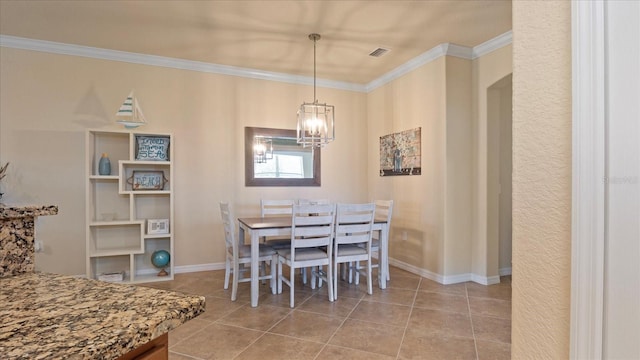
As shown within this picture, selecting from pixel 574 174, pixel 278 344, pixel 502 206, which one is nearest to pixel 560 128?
pixel 574 174

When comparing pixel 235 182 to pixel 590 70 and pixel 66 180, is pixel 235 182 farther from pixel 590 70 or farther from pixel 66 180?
pixel 590 70

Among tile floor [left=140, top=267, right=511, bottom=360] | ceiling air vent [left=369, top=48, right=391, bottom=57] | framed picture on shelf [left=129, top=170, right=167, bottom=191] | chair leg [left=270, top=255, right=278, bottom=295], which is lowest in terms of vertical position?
tile floor [left=140, top=267, right=511, bottom=360]

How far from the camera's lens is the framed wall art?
416 cm

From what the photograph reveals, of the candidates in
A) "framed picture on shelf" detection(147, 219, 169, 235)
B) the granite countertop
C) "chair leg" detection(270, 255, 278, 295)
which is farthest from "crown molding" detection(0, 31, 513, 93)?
the granite countertop

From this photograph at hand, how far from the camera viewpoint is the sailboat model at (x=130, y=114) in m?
3.66

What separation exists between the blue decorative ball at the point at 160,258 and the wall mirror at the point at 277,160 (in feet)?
4.40

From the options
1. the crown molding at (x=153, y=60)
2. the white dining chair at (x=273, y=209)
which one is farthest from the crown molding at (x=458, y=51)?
the white dining chair at (x=273, y=209)

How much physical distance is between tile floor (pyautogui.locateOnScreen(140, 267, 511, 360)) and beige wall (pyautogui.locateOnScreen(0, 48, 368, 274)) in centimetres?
117

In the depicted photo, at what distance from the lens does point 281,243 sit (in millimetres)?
3660

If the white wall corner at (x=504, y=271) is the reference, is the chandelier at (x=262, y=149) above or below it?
above

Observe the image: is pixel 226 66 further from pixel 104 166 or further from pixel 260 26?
pixel 104 166

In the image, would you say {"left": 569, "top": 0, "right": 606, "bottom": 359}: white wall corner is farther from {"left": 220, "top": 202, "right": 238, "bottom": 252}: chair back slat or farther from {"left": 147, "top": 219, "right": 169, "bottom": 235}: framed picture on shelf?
{"left": 147, "top": 219, "right": 169, "bottom": 235}: framed picture on shelf

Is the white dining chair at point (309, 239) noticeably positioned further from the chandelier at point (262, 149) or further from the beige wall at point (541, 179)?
the beige wall at point (541, 179)

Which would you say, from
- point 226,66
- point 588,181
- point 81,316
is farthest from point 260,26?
point 588,181
